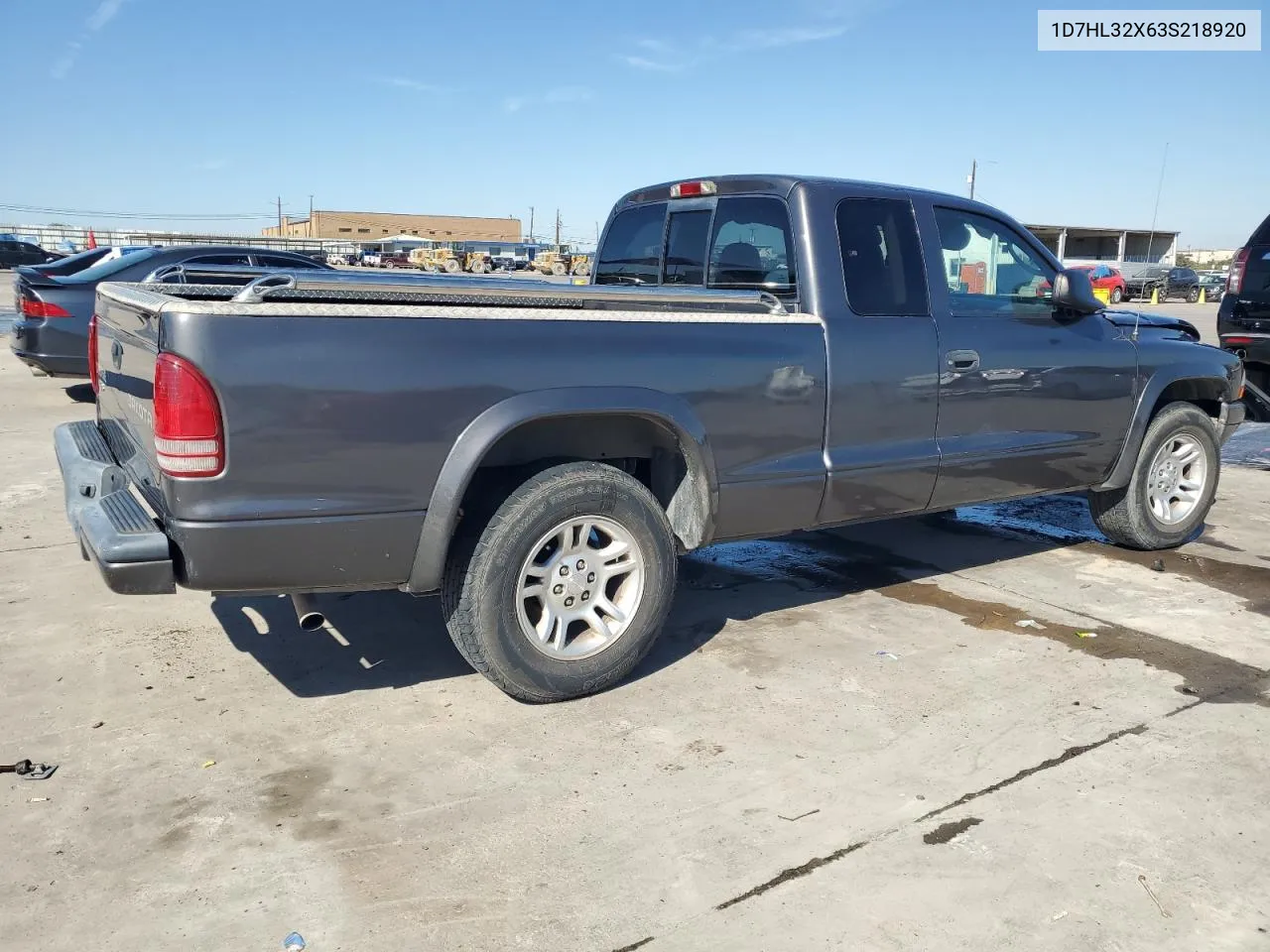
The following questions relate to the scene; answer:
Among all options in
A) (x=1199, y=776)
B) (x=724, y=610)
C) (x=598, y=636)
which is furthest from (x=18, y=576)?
(x=1199, y=776)

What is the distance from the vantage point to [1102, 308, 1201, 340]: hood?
5508 mm

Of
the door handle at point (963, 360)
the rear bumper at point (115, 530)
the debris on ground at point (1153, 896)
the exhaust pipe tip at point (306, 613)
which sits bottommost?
the debris on ground at point (1153, 896)

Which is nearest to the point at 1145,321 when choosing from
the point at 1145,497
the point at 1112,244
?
the point at 1145,497

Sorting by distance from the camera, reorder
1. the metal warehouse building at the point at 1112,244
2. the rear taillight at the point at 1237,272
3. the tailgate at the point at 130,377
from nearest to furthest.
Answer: the tailgate at the point at 130,377, the rear taillight at the point at 1237,272, the metal warehouse building at the point at 1112,244

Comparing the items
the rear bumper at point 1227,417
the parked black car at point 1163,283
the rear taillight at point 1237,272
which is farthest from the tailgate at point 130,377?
the parked black car at point 1163,283

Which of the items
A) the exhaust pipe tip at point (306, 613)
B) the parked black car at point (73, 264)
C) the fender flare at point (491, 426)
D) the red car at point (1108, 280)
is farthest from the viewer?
the red car at point (1108, 280)

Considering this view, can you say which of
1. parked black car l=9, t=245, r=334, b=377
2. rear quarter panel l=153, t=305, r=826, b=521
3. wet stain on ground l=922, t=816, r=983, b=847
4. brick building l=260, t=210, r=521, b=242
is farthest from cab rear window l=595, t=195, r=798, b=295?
brick building l=260, t=210, r=521, b=242

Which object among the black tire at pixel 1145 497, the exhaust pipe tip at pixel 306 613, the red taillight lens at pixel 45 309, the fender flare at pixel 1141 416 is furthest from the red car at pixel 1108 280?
the exhaust pipe tip at pixel 306 613

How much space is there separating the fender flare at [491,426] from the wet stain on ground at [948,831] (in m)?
1.61

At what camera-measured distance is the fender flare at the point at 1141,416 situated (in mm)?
5547

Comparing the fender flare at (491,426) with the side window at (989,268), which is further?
the side window at (989,268)

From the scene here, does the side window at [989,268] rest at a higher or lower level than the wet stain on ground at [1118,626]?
higher

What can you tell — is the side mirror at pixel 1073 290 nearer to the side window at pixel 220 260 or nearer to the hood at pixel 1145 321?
the hood at pixel 1145 321

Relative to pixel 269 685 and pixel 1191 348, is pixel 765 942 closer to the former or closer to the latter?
pixel 269 685
